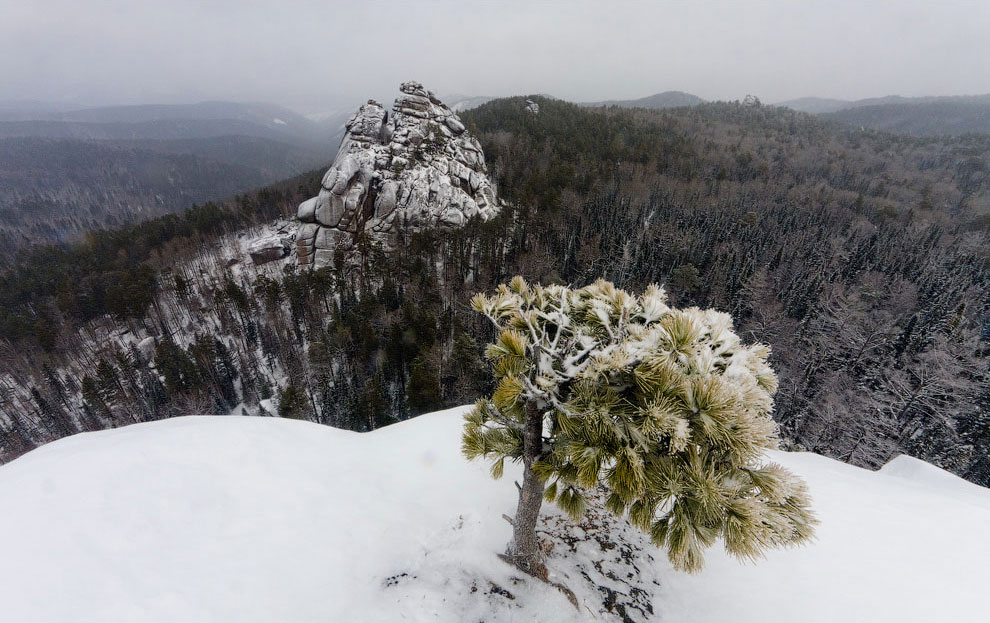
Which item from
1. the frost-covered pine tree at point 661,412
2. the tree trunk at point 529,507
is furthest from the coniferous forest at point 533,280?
the frost-covered pine tree at point 661,412

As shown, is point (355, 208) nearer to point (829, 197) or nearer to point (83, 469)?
point (83, 469)

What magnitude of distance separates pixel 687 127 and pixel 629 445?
497 feet

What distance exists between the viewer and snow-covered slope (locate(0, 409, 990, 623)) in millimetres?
5059

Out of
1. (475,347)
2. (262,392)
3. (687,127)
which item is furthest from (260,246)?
(687,127)

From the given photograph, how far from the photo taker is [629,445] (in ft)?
12.3

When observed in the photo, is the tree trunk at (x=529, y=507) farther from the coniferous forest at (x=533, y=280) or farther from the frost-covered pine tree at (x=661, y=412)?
the coniferous forest at (x=533, y=280)

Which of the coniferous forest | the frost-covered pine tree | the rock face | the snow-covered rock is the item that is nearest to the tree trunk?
the frost-covered pine tree

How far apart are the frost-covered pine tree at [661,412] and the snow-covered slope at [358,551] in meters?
3.24

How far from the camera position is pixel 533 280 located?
151 feet

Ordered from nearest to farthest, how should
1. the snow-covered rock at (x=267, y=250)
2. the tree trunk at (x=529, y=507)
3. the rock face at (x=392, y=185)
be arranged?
the tree trunk at (x=529, y=507) → the rock face at (x=392, y=185) → the snow-covered rock at (x=267, y=250)

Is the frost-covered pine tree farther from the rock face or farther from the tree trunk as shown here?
the rock face

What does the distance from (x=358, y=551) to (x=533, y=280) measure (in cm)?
4100

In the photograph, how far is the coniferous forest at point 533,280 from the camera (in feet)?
104

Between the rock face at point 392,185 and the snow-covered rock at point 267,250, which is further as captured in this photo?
the snow-covered rock at point 267,250
